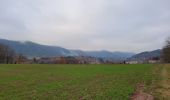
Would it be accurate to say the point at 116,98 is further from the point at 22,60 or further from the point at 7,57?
the point at 22,60

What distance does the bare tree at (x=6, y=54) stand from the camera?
500ft

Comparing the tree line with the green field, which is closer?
the green field

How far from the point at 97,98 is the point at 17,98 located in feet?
16.7

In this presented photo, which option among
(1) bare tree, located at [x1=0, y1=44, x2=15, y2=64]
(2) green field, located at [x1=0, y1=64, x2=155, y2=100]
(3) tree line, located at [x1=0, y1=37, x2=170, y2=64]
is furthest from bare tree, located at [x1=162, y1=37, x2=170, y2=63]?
(2) green field, located at [x1=0, y1=64, x2=155, y2=100]

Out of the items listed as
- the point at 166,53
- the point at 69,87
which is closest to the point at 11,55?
the point at 166,53

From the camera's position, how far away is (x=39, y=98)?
66.1 feet

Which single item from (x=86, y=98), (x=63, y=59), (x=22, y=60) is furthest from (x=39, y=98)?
(x=63, y=59)

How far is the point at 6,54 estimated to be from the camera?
15512 centimetres

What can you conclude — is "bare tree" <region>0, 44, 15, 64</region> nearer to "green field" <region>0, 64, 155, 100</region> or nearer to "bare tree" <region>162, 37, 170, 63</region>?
"bare tree" <region>162, 37, 170, 63</region>

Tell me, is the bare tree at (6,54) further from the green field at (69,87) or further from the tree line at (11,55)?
the green field at (69,87)

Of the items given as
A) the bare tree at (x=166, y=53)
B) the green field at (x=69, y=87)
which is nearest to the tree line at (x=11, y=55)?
the bare tree at (x=166, y=53)

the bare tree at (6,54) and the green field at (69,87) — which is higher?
the bare tree at (6,54)

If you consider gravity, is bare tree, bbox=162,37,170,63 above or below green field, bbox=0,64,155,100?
above

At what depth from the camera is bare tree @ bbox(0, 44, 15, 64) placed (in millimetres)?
152312
